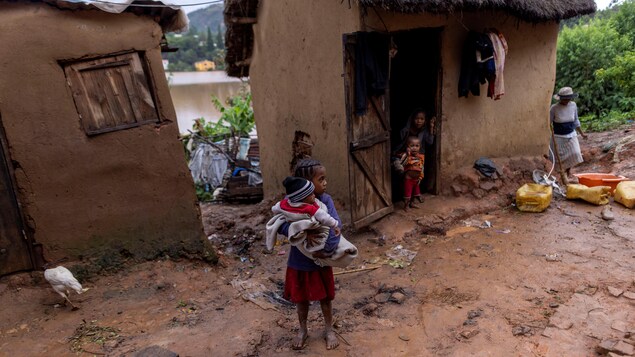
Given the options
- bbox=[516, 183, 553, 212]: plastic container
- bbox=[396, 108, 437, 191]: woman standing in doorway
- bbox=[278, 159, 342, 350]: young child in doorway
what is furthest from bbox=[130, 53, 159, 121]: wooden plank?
bbox=[516, 183, 553, 212]: plastic container

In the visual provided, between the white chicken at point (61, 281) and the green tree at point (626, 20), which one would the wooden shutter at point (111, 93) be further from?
the green tree at point (626, 20)

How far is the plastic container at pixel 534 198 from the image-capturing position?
5.77m

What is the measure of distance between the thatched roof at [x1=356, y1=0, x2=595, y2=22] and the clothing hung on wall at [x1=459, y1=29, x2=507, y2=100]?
393mm

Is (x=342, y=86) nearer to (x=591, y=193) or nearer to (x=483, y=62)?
(x=483, y=62)

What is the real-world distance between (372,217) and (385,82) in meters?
1.72

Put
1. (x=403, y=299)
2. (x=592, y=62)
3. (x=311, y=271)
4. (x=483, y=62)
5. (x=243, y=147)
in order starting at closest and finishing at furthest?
(x=311, y=271), (x=403, y=299), (x=483, y=62), (x=243, y=147), (x=592, y=62)

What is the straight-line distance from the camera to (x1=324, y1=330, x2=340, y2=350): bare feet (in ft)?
10.7

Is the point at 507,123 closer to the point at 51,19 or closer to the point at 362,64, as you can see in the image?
the point at 362,64

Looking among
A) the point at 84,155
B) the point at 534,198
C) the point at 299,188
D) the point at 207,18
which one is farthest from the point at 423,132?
the point at 207,18

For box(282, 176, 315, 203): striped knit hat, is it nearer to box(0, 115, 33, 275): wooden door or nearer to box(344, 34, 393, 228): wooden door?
box(344, 34, 393, 228): wooden door

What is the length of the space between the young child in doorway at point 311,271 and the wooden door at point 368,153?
2.03m

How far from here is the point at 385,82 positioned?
5.14m

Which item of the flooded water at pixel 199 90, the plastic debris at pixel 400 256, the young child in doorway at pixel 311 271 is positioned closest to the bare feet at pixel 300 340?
the young child in doorway at pixel 311 271

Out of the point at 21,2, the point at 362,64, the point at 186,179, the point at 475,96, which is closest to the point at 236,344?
the point at 186,179
